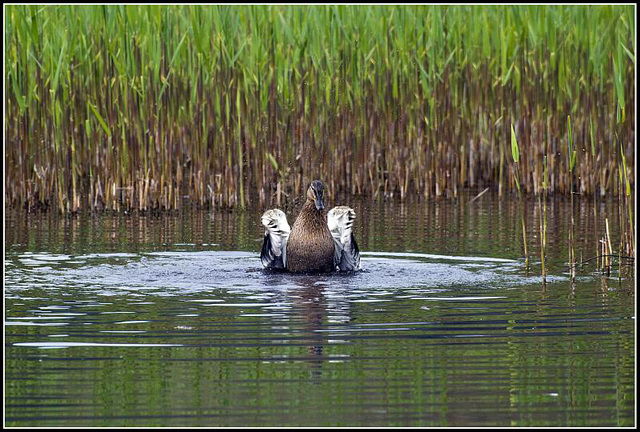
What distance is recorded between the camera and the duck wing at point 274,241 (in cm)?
1104

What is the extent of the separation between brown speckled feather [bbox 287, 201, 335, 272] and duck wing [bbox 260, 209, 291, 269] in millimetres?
71

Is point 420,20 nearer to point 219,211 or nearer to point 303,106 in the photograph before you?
point 303,106

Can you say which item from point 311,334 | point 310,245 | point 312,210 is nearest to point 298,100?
point 312,210

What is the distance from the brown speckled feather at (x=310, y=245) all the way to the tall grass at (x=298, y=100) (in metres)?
3.47

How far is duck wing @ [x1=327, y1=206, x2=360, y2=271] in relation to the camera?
10859 mm

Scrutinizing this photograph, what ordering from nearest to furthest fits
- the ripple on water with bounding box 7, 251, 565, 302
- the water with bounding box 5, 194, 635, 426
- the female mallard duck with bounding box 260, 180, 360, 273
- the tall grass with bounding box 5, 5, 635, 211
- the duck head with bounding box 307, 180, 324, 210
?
the water with bounding box 5, 194, 635, 426 < the ripple on water with bounding box 7, 251, 565, 302 < the duck head with bounding box 307, 180, 324, 210 < the female mallard duck with bounding box 260, 180, 360, 273 < the tall grass with bounding box 5, 5, 635, 211

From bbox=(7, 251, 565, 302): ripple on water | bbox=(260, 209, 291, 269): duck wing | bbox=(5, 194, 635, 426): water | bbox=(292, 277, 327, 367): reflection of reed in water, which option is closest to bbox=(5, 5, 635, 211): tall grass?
bbox=(5, 194, 635, 426): water

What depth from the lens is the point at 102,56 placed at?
14195 mm

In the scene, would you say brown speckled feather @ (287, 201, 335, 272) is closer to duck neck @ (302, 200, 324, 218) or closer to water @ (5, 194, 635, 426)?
duck neck @ (302, 200, 324, 218)

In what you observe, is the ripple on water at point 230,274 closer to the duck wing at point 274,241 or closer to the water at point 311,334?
the water at point 311,334

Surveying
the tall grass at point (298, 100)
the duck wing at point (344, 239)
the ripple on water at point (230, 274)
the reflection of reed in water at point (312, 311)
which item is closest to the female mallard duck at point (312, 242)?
the duck wing at point (344, 239)

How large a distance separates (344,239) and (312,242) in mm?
285

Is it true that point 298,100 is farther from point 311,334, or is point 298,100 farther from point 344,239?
point 311,334

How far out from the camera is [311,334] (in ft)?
25.6
